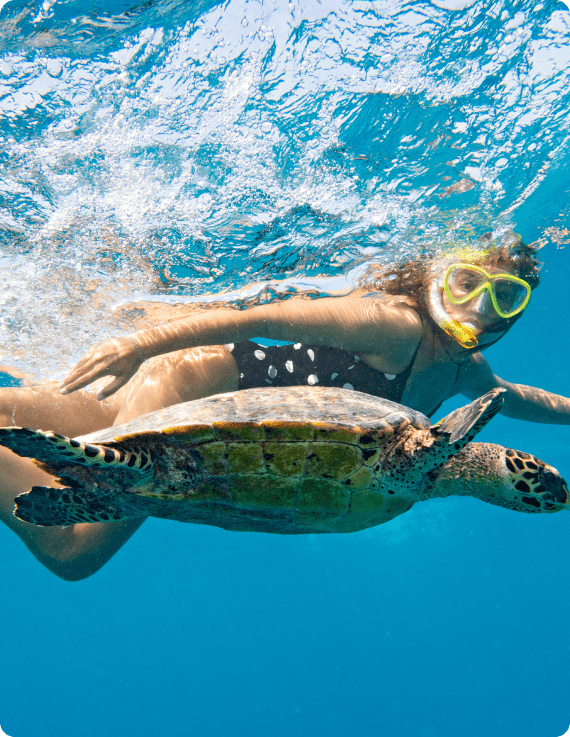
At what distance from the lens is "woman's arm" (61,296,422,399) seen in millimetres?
2920

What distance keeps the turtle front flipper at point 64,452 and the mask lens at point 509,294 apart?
14.1ft

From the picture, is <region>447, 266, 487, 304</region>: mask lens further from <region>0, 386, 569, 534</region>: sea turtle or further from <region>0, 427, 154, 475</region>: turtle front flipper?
<region>0, 427, 154, 475</region>: turtle front flipper

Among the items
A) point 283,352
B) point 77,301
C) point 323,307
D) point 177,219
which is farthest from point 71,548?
point 77,301

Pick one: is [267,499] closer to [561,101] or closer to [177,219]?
[177,219]

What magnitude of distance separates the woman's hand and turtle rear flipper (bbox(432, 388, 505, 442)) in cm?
237

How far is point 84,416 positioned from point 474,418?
4229 millimetres

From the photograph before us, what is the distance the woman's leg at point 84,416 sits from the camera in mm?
3176

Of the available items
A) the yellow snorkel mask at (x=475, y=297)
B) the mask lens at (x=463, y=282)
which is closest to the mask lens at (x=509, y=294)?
the yellow snorkel mask at (x=475, y=297)

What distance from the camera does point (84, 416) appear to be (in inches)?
170

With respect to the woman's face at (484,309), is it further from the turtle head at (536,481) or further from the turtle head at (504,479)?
the turtle head at (536,481)

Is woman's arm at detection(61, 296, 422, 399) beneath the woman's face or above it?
beneath

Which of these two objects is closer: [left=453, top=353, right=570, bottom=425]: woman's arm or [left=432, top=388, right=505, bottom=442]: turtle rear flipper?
[left=432, top=388, right=505, bottom=442]: turtle rear flipper

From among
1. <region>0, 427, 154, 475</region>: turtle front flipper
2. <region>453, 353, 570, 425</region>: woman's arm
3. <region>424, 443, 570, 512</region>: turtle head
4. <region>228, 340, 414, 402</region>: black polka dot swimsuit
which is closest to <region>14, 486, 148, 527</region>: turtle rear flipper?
<region>0, 427, 154, 475</region>: turtle front flipper

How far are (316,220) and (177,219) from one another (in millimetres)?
2117
